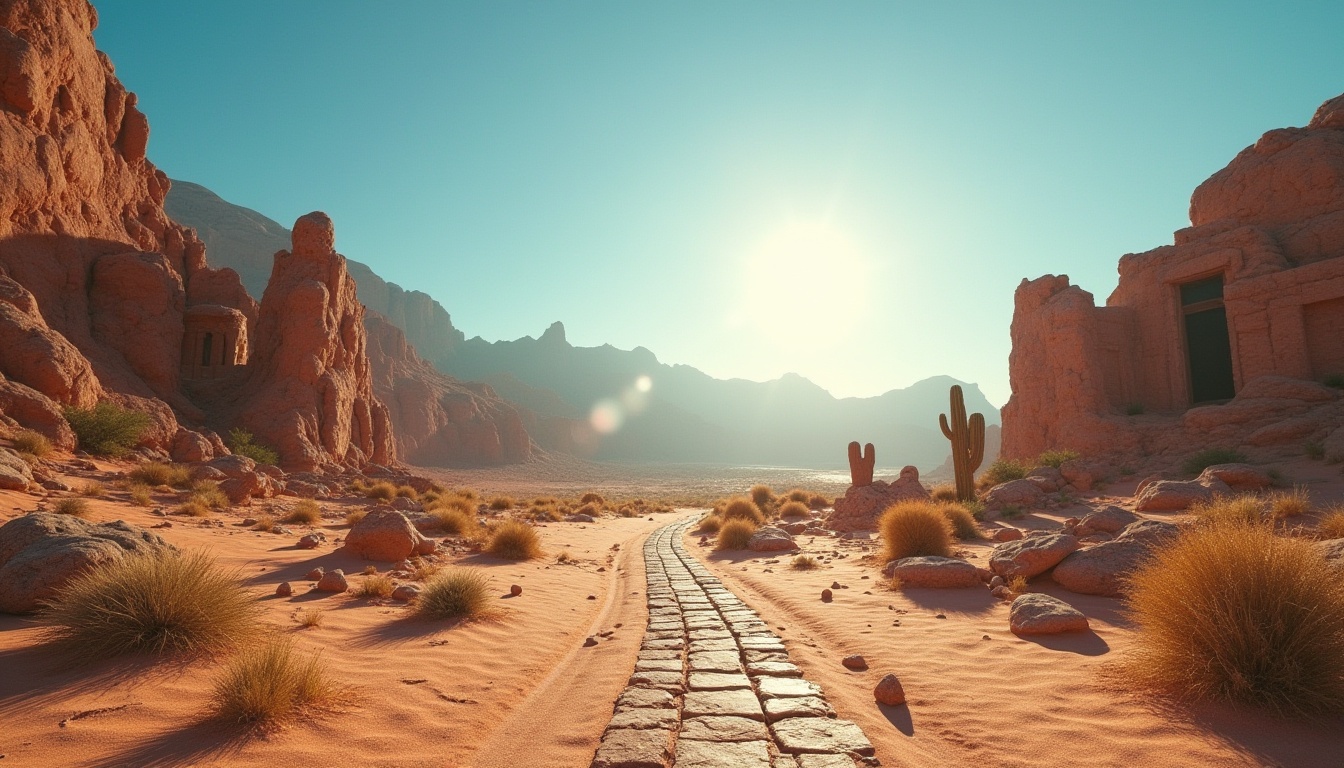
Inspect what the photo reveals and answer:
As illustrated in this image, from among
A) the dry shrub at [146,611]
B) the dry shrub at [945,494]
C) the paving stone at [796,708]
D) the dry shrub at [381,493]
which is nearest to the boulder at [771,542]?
the dry shrub at [945,494]

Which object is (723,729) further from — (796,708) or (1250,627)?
(1250,627)

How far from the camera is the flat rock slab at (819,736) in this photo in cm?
382

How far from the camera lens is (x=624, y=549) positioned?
645 inches

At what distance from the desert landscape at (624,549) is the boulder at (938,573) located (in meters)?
0.08

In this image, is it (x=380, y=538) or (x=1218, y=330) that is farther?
(x=1218, y=330)

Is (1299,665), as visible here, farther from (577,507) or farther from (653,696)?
(577,507)

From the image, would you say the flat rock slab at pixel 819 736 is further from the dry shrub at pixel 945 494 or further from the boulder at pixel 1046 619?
the dry shrub at pixel 945 494

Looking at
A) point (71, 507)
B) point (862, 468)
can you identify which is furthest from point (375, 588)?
point (862, 468)

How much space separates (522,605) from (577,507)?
22.1 m

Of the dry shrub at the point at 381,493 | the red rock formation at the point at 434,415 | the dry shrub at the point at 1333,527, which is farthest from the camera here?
the red rock formation at the point at 434,415

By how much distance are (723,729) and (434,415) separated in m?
73.3

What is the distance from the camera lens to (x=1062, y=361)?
80.4 feet

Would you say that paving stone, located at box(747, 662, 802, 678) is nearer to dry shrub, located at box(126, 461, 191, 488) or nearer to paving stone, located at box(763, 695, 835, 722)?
paving stone, located at box(763, 695, 835, 722)

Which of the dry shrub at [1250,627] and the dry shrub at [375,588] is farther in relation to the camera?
the dry shrub at [375,588]
